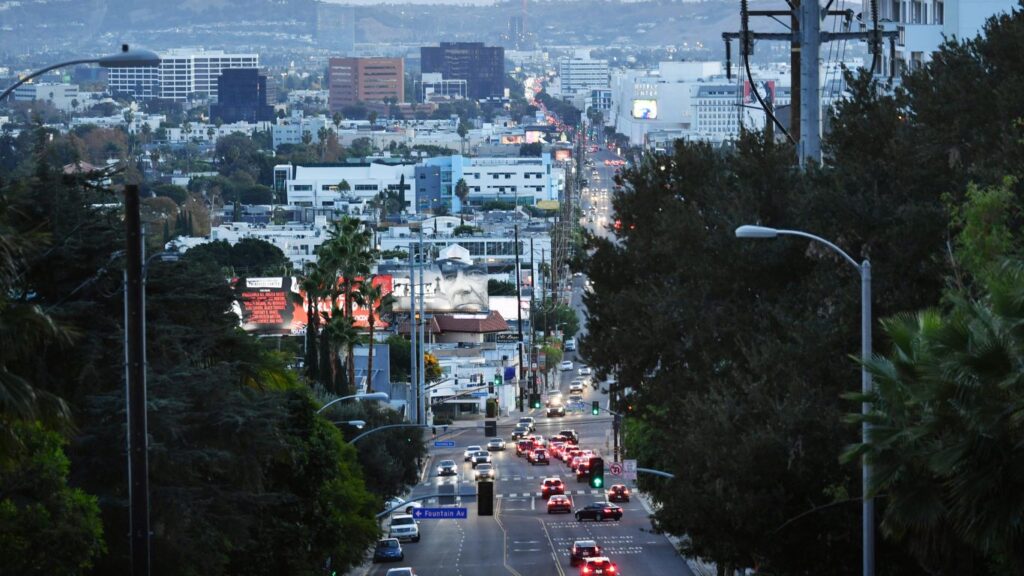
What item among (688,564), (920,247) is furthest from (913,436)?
(688,564)

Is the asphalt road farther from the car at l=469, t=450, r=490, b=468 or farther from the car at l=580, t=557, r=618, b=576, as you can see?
the car at l=580, t=557, r=618, b=576

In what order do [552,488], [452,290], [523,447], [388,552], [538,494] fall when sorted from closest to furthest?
[388,552] < [552,488] < [538,494] < [523,447] < [452,290]

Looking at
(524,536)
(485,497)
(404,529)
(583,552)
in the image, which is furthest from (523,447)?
(583,552)

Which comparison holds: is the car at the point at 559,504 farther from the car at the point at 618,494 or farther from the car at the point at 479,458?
the car at the point at 479,458

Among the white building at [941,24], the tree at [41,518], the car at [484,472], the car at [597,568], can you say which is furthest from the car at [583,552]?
the tree at [41,518]

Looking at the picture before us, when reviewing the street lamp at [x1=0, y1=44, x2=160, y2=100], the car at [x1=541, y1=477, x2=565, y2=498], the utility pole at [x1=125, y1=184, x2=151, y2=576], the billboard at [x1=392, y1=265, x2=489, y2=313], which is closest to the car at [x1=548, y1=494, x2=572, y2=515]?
the car at [x1=541, y1=477, x2=565, y2=498]

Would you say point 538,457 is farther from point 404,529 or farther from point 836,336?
point 836,336

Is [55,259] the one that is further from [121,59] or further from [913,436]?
[913,436]
